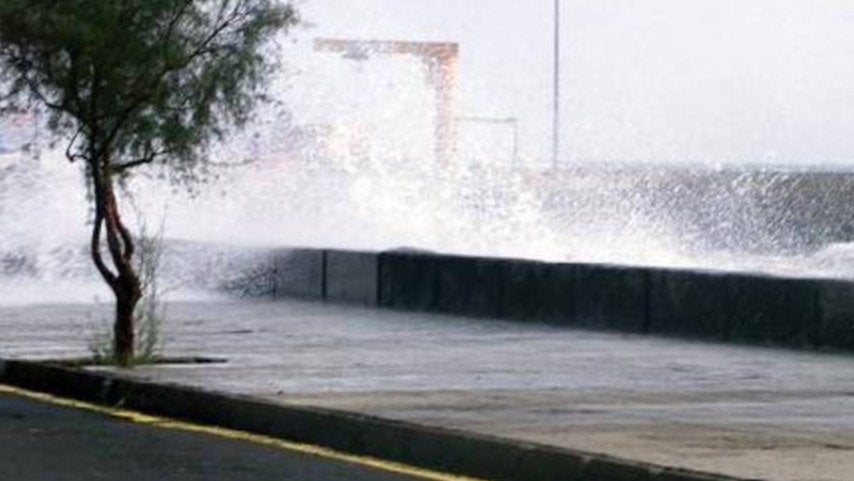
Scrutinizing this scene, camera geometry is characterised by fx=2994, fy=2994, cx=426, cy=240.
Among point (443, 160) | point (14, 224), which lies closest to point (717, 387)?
point (14, 224)

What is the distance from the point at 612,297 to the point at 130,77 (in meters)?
6.42

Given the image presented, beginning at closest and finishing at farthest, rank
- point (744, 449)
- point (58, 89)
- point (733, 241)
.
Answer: point (744, 449)
point (58, 89)
point (733, 241)

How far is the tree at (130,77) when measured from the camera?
1900cm

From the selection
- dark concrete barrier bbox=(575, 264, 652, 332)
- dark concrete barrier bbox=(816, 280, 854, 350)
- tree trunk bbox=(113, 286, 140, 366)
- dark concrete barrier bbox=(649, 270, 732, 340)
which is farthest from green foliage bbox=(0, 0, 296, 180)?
dark concrete barrier bbox=(575, 264, 652, 332)

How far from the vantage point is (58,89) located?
1942cm

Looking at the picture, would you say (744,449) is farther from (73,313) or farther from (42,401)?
(73,313)

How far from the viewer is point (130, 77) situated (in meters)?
19.2

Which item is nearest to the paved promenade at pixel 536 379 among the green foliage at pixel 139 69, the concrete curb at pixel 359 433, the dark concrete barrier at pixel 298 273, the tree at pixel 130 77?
the concrete curb at pixel 359 433

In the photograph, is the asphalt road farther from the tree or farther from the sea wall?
the sea wall

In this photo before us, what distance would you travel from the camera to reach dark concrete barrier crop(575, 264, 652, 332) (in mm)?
24031

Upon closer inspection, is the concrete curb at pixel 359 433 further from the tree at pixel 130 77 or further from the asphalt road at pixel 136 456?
the tree at pixel 130 77

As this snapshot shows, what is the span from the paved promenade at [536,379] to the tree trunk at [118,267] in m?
0.40

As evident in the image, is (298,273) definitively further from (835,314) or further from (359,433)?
(359,433)

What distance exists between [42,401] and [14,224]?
1620cm
